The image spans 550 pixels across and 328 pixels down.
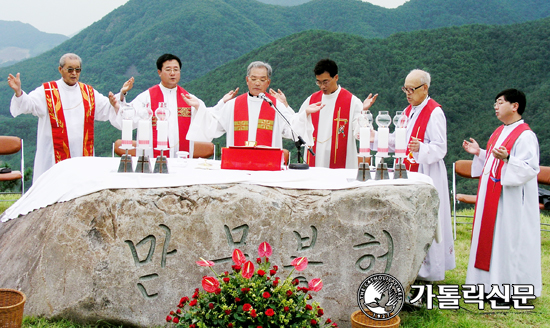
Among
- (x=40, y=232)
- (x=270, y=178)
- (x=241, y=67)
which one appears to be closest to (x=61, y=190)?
(x=40, y=232)

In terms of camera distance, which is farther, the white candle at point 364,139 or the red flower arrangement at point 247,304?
the white candle at point 364,139

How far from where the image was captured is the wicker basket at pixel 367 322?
9.93ft

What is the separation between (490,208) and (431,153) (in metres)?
0.70

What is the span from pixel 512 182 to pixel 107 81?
27.4 m

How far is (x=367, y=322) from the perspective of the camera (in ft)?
10.6

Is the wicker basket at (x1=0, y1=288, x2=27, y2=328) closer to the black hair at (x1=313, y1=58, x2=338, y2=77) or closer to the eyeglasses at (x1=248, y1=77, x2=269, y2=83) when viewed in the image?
the eyeglasses at (x1=248, y1=77, x2=269, y2=83)

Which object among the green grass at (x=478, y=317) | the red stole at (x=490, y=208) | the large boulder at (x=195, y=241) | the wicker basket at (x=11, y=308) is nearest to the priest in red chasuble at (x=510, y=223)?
the red stole at (x=490, y=208)

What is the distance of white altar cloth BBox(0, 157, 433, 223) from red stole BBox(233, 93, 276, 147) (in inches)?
60.4

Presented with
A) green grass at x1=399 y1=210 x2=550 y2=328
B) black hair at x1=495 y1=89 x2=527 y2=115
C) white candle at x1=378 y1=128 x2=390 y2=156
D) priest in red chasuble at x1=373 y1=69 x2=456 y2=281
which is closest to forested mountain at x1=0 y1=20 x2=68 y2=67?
priest in red chasuble at x1=373 y1=69 x2=456 y2=281

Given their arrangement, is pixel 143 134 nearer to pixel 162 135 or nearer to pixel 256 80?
pixel 162 135

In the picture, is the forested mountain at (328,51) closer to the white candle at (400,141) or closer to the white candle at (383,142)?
the white candle at (400,141)

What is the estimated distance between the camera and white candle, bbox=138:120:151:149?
3556 mm

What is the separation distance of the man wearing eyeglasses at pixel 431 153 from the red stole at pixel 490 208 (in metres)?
0.38

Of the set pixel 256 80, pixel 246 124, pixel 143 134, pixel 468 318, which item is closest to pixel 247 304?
pixel 143 134
